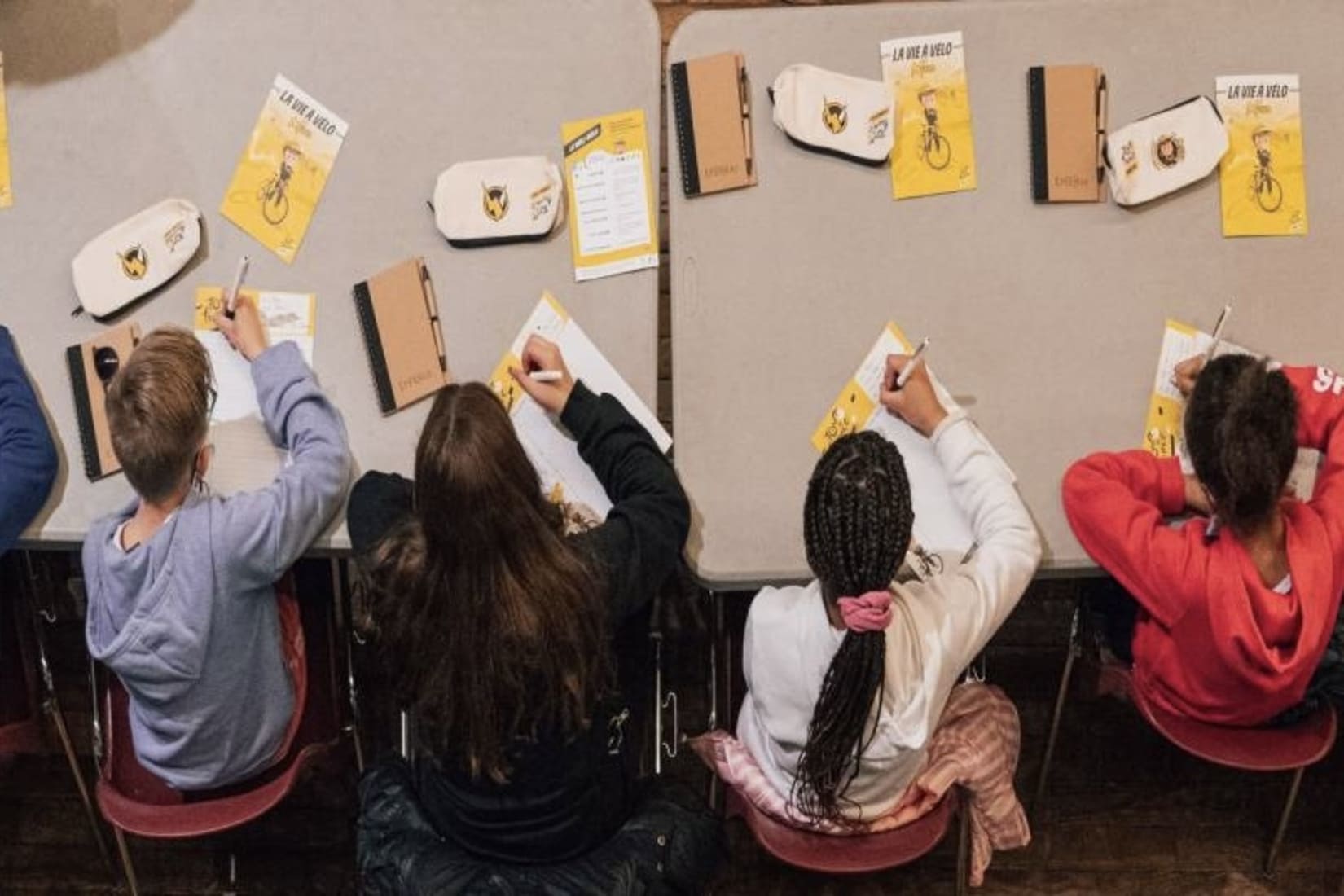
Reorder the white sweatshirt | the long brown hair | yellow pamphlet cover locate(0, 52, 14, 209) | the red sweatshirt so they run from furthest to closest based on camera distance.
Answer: yellow pamphlet cover locate(0, 52, 14, 209)
the red sweatshirt
the white sweatshirt
the long brown hair

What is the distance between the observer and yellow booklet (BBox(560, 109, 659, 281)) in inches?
80.3

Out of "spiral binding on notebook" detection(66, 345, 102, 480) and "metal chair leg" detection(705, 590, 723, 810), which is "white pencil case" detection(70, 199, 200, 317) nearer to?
"spiral binding on notebook" detection(66, 345, 102, 480)

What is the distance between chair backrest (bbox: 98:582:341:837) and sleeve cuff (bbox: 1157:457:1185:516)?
4.31 feet

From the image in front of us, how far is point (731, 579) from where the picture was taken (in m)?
1.88

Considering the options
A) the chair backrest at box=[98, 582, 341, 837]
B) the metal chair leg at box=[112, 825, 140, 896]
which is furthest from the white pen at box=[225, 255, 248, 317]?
the metal chair leg at box=[112, 825, 140, 896]

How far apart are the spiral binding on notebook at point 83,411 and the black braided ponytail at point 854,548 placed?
1.12 meters

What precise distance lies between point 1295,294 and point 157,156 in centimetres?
183

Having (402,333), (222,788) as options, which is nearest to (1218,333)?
(402,333)

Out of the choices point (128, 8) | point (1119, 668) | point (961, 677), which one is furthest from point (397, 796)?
point (128, 8)

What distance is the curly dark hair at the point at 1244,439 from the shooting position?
173cm

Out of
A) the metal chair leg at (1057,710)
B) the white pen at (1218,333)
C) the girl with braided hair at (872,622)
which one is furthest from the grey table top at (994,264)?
the metal chair leg at (1057,710)

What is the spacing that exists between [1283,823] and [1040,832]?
423mm

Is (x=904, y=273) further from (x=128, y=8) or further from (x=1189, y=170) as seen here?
(x=128, y=8)

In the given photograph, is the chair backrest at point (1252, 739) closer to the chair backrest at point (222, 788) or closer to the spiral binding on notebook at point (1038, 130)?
the spiral binding on notebook at point (1038, 130)
